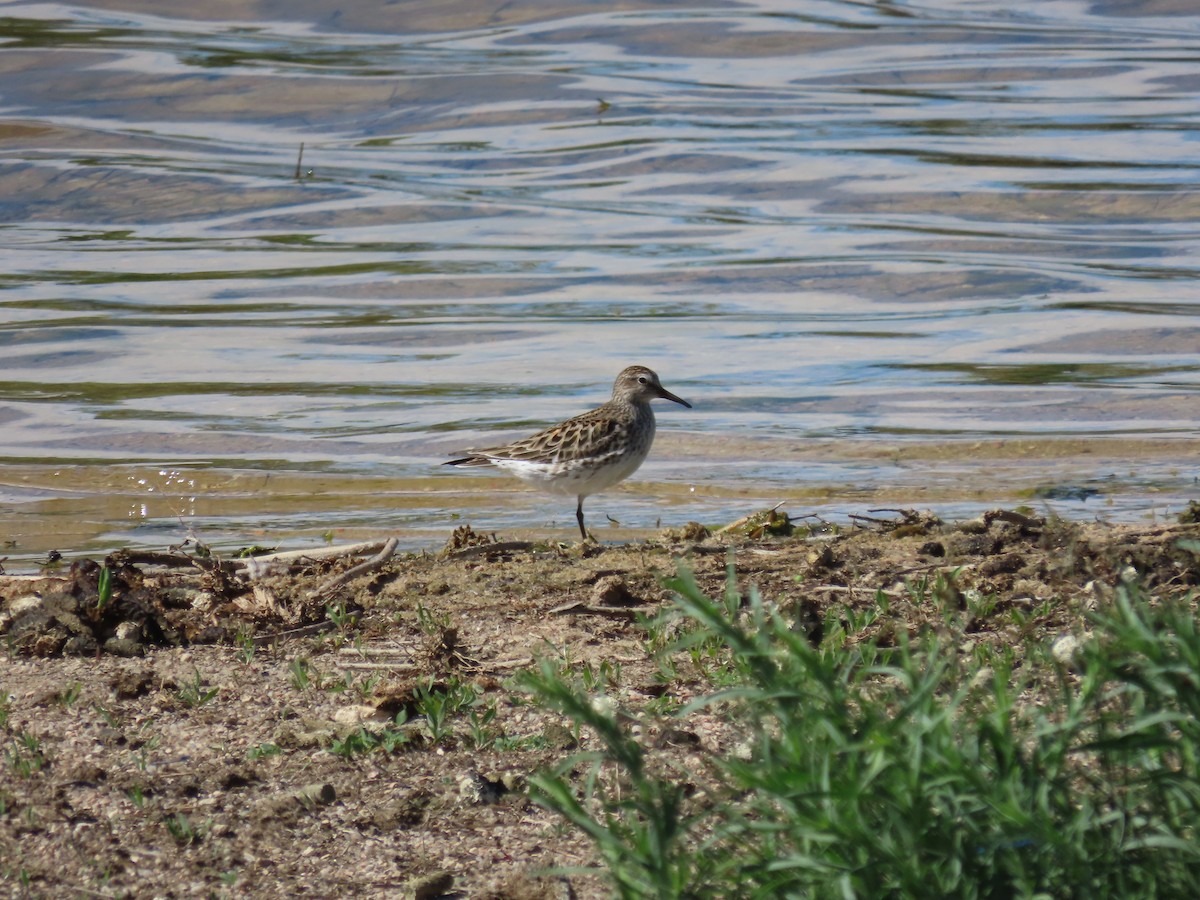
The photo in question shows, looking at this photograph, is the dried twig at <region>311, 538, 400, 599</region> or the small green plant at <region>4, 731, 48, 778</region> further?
the dried twig at <region>311, 538, 400, 599</region>

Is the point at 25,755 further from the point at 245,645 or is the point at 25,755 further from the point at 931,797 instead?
the point at 931,797

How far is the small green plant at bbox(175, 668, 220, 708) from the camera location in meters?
5.36

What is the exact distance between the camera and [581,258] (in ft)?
57.8

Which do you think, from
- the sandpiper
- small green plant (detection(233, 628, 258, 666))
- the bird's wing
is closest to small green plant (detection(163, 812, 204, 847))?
small green plant (detection(233, 628, 258, 666))

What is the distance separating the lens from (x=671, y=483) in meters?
11.0

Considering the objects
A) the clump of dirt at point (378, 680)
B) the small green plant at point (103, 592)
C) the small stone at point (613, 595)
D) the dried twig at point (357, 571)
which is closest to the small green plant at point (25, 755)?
the clump of dirt at point (378, 680)

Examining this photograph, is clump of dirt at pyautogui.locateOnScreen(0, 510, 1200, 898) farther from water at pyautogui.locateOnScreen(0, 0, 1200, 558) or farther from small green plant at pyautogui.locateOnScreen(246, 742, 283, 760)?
water at pyautogui.locateOnScreen(0, 0, 1200, 558)

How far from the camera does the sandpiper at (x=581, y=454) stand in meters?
9.30

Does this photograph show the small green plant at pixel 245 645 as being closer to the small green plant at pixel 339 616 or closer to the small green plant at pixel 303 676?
the small green plant at pixel 303 676

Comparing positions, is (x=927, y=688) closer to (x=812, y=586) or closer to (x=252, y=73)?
(x=812, y=586)

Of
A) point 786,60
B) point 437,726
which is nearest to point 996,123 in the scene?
point 786,60

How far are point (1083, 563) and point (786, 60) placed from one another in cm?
2302

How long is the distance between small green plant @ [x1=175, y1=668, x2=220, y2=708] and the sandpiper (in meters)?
3.71

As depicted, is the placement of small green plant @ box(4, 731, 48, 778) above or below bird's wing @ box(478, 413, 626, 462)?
above
